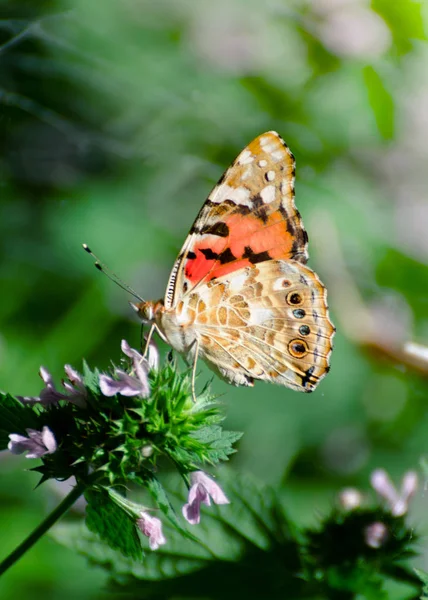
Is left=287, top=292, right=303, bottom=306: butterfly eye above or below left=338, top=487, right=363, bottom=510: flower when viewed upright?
above

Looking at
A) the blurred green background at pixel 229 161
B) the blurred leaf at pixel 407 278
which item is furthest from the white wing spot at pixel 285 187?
the blurred leaf at pixel 407 278

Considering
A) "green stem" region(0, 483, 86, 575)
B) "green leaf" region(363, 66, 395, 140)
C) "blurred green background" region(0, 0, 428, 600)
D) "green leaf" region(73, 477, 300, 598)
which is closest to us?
"green stem" region(0, 483, 86, 575)

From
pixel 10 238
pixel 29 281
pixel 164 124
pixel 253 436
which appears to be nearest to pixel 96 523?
pixel 253 436

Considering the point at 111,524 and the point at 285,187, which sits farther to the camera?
the point at 285,187

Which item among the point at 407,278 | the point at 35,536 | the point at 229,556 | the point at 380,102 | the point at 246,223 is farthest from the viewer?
the point at 380,102

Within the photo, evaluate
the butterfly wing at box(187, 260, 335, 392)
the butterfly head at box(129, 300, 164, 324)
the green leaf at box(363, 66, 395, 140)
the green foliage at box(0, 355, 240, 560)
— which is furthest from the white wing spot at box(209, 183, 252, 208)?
the green leaf at box(363, 66, 395, 140)

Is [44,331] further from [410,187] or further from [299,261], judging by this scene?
[410,187]

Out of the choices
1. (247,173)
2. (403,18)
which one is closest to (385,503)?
(247,173)

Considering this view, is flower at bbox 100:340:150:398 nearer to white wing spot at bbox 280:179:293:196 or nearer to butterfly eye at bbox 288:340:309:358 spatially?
butterfly eye at bbox 288:340:309:358

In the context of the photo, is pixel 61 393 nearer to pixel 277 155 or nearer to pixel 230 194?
pixel 230 194

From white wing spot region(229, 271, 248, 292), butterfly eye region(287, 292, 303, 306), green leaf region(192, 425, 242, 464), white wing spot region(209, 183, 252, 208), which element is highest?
white wing spot region(209, 183, 252, 208)
